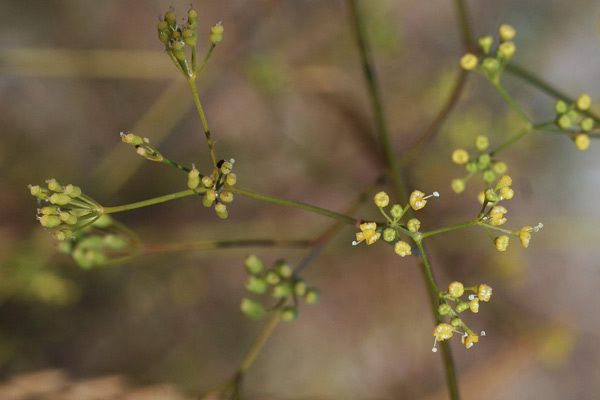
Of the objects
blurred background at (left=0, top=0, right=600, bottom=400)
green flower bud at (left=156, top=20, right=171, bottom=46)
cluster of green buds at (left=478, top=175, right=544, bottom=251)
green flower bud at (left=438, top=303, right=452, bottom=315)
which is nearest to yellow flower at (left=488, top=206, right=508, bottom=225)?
cluster of green buds at (left=478, top=175, right=544, bottom=251)

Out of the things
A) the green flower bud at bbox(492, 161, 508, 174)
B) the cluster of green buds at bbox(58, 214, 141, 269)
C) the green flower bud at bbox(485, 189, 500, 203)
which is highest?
the green flower bud at bbox(492, 161, 508, 174)

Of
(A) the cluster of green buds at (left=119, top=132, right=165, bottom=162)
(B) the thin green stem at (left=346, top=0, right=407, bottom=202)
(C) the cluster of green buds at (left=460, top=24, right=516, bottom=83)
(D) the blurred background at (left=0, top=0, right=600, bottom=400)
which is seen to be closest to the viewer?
(A) the cluster of green buds at (left=119, top=132, right=165, bottom=162)

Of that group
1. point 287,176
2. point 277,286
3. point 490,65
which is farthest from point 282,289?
point 287,176

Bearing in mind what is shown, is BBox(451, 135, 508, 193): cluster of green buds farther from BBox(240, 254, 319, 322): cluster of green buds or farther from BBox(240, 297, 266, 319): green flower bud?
BBox(240, 297, 266, 319): green flower bud

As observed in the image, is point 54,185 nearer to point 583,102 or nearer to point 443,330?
point 443,330

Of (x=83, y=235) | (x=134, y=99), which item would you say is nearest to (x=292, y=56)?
(x=134, y=99)

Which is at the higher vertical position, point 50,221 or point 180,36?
point 180,36
